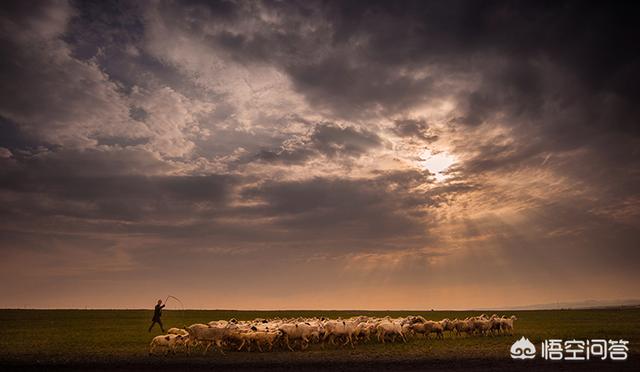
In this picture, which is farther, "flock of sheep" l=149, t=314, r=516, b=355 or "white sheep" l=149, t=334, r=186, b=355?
"flock of sheep" l=149, t=314, r=516, b=355

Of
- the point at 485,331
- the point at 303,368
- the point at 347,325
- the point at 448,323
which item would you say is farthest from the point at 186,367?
the point at 485,331

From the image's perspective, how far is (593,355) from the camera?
69.6 feet

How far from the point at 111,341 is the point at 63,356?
865cm

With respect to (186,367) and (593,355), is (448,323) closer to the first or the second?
(593,355)

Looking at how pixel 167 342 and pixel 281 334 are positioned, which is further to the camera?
pixel 281 334

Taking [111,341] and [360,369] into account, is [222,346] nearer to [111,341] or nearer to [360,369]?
[111,341]

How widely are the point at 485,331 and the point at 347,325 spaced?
12.4 m

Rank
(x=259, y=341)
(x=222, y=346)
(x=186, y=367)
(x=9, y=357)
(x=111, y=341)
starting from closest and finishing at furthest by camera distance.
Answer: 1. (x=186, y=367)
2. (x=9, y=357)
3. (x=259, y=341)
4. (x=222, y=346)
5. (x=111, y=341)

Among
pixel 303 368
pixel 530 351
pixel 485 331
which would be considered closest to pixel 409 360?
pixel 303 368

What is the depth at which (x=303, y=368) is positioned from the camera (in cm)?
1853

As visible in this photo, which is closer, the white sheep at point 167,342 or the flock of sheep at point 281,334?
the white sheep at point 167,342

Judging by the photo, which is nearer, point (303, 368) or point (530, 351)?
point (303, 368)

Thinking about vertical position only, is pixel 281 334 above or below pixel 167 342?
above

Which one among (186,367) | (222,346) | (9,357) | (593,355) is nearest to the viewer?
(186,367)
